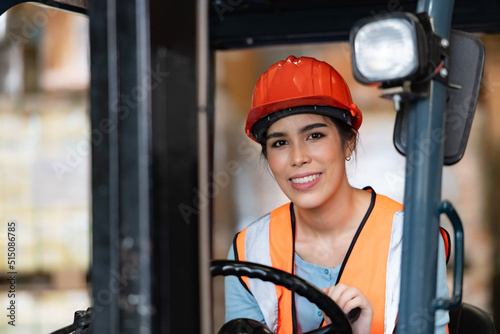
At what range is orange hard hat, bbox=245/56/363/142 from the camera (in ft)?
6.74

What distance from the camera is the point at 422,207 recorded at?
1.24 meters

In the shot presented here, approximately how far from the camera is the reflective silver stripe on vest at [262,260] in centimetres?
212

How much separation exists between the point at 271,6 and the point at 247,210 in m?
3.08

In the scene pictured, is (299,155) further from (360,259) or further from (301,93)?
(360,259)

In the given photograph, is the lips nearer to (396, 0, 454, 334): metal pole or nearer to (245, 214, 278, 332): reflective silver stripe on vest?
(245, 214, 278, 332): reflective silver stripe on vest

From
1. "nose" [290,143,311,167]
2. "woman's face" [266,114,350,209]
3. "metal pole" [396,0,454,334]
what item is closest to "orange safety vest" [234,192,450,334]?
"woman's face" [266,114,350,209]

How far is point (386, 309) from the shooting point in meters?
1.98

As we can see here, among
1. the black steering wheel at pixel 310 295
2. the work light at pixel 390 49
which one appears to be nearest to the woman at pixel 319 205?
the black steering wheel at pixel 310 295

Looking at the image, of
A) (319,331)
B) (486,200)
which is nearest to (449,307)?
(319,331)

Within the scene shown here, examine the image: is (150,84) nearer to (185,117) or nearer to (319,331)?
(185,117)

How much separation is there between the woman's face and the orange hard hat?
1.4 inches

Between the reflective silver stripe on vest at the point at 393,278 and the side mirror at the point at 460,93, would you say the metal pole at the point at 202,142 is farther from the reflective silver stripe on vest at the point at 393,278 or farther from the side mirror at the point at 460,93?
the reflective silver stripe on vest at the point at 393,278

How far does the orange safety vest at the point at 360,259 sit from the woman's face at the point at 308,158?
0.20m


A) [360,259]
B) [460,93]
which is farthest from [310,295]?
[460,93]
